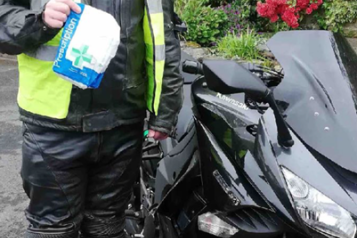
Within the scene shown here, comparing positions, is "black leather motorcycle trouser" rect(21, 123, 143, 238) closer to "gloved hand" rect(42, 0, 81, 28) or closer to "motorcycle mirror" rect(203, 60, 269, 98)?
"gloved hand" rect(42, 0, 81, 28)

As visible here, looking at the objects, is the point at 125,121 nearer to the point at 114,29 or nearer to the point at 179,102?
the point at 179,102

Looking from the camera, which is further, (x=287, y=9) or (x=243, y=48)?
(x=287, y=9)

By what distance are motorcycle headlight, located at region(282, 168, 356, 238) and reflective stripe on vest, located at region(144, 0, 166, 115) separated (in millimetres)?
708

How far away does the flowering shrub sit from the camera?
6.84 meters

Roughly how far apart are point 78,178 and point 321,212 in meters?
0.98

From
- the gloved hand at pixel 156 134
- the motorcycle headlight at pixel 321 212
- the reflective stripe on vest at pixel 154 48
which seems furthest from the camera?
the gloved hand at pixel 156 134

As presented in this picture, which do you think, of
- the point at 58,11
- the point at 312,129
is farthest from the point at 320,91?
the point at 58,11

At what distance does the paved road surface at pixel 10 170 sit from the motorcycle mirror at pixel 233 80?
7.23ft

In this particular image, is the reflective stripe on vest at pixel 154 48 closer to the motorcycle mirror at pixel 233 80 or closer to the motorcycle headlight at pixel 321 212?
the motorcycle mirror at pixel 233 80

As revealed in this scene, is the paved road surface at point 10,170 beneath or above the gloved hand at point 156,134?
beneath

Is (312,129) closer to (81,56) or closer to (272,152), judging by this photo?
(272,152)

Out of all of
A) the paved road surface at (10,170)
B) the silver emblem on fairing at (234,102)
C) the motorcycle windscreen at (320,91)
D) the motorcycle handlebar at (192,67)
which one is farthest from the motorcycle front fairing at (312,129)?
the paved road surface at (10,170)

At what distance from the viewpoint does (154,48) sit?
2.13m

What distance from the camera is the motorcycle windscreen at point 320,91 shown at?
186cm
